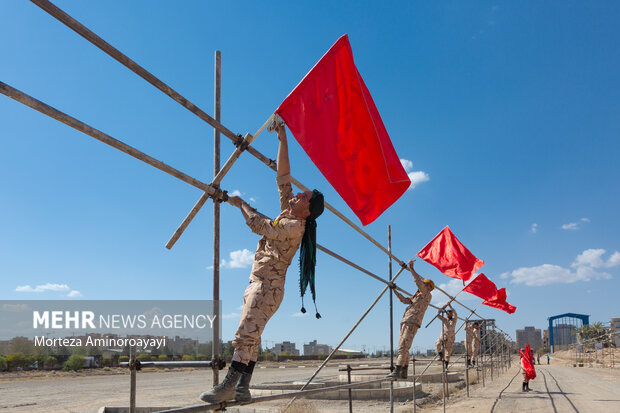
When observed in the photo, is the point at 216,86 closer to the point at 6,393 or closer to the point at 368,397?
the point at 368,397

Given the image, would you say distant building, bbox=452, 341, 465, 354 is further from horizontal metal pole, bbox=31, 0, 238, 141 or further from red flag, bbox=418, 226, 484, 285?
horizontal metal pole, bbox=31, 0, 238, 141

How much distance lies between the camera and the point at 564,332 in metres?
197

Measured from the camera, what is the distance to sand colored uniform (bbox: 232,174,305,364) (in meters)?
4.01

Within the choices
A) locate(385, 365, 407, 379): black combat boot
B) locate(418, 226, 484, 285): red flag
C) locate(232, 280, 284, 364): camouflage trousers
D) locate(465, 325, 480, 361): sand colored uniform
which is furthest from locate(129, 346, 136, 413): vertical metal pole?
locate(465, 325, 480, 361): sand colored uniform

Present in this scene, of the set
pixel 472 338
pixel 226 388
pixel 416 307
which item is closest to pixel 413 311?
pixel 416 307

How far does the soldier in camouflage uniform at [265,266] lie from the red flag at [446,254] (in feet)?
28.7

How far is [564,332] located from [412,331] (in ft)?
703

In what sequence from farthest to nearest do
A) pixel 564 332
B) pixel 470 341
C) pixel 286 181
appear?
pixel 564 332 < pixel 470 341 < pixel 286 181

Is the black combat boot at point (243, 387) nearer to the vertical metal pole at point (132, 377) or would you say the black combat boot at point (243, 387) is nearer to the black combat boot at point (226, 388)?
the black combat boot at point (226, 388)

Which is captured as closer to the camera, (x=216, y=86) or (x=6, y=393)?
(x=216, y=86)

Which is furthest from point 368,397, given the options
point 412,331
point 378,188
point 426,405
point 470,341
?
point 378,188

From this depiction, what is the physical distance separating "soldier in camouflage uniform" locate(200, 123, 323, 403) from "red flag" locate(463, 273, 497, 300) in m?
14.4

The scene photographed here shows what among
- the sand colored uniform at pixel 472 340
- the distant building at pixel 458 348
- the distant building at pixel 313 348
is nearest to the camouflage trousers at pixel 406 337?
the sand colored uniform at pixel 472 340

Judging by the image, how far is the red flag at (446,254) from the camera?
12.7 metres
